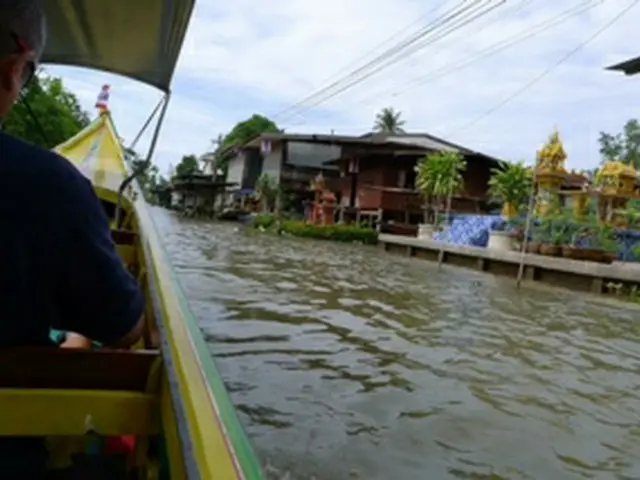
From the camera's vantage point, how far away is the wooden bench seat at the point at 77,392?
125cm

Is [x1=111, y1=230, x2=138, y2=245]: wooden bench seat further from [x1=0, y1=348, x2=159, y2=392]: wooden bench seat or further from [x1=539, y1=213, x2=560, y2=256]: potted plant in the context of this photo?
[x1=539, y1=213, x2=560, y2=256]: potted plant

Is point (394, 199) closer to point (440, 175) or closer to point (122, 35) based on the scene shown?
point (440, 175)

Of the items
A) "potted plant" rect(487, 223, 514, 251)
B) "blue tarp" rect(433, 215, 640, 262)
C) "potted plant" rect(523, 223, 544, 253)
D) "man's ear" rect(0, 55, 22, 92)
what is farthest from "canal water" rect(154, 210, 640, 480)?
"blue tarp" rect(433, 215, 640, 262)

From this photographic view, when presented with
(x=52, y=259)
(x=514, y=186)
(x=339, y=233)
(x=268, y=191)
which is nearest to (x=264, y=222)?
(x=268, y=191)

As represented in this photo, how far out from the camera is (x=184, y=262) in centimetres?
1005

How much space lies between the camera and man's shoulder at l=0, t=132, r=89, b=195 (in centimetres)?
112

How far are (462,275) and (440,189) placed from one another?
336 inches

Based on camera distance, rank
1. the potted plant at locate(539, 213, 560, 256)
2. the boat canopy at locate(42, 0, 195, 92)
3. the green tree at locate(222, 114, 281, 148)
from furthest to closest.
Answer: the green tree at locate(222, 114, 281, 148) < the potted plant at locate(539, 213, 560, 256) < the boat canopy at locate(42, 0, 195, 92)

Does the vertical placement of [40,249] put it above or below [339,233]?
above

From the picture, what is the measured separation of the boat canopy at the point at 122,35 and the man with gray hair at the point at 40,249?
4.43 feet

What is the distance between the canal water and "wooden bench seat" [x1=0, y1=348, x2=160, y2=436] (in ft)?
5.20

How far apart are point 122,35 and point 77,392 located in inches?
101

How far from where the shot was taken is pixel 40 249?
116 centimetres

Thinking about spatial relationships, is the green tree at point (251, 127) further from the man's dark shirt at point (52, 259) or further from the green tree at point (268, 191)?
the man's dark shirt at point (52, 259)
